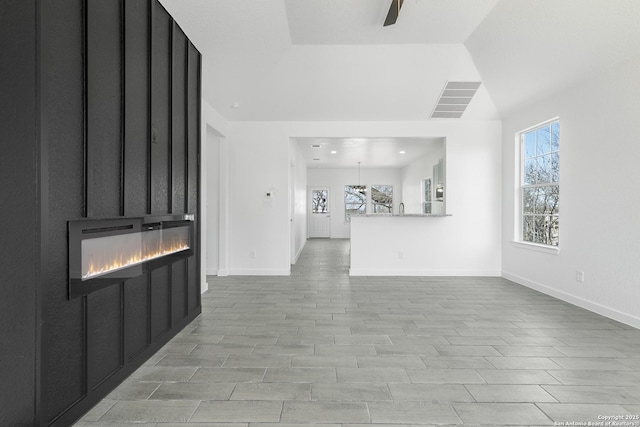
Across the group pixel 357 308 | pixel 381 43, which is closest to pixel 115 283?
pixel 357 308

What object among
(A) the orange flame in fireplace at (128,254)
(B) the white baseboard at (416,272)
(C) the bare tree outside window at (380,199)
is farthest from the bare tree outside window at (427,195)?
(A) the orange flame in fireplace at (128,254)

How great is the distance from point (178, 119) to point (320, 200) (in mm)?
9876

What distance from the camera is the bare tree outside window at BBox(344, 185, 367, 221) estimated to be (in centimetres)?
1282

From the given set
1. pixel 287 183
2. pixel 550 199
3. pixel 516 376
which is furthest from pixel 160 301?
pixel 550 199

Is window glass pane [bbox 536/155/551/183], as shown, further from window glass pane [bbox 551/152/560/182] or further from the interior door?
the interior door

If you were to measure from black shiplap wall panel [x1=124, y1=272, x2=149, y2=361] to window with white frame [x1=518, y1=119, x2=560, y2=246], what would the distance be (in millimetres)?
4735

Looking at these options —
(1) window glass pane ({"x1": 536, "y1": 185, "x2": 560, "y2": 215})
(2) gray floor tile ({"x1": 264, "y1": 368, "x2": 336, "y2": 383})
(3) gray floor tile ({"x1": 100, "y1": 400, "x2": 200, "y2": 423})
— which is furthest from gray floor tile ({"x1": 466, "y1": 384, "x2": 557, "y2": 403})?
(1) window glass pane ({"x1": 536, "y1": 185, "x2": 560, "y2": 215})

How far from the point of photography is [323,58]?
441cm

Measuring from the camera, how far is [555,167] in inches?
177

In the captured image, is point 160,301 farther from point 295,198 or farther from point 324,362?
point 295,198

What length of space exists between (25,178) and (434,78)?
181 inches

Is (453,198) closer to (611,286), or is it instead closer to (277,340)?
(611,286)

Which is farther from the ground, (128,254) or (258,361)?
(128,254)

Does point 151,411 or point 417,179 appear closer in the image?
point 151,411
